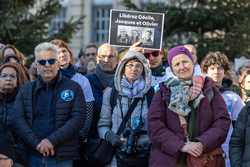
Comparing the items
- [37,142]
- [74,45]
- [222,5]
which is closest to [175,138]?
[37,142]

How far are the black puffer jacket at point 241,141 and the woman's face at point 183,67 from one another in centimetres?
62

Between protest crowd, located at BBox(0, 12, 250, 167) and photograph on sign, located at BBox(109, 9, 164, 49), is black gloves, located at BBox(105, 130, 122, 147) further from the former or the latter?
photograph on sign, located at BBox(109, 9, 164, 49)

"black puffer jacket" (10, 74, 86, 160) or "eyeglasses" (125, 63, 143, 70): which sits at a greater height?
"eyeglasses" (125, 63, 143, 70)

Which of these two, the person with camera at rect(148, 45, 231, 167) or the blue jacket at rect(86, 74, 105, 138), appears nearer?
the person with camera at rect(148, 45, 231, 167)

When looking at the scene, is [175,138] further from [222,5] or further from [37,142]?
[222,5]

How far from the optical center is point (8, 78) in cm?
666

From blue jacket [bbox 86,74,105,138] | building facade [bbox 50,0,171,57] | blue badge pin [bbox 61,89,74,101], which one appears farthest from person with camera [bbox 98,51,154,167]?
building facade [bbox 50,0,171,57]

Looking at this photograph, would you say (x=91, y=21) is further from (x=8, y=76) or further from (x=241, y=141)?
(x=241, y=141)

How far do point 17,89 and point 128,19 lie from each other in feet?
5.16

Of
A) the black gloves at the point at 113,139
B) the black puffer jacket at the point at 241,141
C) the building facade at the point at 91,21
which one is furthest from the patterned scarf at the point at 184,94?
the building facade at the point at 91,21

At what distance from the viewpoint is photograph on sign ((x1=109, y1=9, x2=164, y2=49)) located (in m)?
7.32

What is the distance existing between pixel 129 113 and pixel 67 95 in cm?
64

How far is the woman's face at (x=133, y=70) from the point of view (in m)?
6.33

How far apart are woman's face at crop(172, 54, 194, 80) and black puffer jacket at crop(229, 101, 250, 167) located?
62cm
